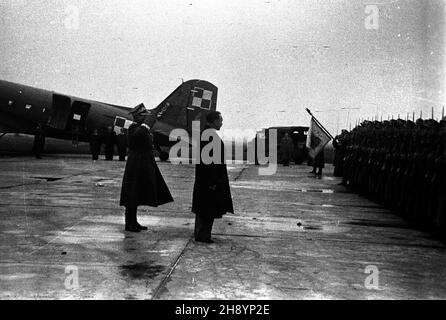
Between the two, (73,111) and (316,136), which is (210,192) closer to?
(316,136)

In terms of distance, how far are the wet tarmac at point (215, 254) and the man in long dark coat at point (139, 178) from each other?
0.35m

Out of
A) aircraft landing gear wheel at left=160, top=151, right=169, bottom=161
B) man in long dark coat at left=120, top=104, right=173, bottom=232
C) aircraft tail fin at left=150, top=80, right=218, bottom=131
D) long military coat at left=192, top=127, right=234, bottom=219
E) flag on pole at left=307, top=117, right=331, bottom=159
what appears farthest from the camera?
aircraft landing gear wheel at left=160, top=151, right=169, bottom=161

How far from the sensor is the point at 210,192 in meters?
6.70

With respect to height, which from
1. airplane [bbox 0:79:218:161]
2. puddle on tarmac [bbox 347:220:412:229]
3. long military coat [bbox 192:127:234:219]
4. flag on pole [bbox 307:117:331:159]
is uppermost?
airplane [bbox 0:79:218:161]

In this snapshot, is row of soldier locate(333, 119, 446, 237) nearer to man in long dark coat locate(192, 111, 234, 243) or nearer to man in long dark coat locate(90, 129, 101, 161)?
man in long dark coat locate(192, 111, 234, 243)

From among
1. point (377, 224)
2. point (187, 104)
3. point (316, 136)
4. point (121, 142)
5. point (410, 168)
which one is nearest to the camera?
point (410, 168)

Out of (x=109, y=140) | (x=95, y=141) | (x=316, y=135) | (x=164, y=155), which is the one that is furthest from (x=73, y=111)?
(x=316, y=135)

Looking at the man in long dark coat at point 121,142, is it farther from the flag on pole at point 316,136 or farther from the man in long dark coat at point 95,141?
the flag on pole at point 316,136

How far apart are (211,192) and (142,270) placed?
1.80 meters

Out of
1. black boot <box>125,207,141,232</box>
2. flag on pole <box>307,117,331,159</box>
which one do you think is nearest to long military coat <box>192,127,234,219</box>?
black boot <box>125,207,141,232</box>

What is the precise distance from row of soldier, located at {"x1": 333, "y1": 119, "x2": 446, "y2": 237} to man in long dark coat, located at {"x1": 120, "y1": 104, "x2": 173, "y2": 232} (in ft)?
13.4

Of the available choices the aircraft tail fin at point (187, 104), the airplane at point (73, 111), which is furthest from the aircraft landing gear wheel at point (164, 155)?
the aircraft tail fin at point (187, 104)

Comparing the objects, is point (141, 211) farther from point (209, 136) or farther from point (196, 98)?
point (196, 98)

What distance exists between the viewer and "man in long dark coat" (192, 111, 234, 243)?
6.69m
